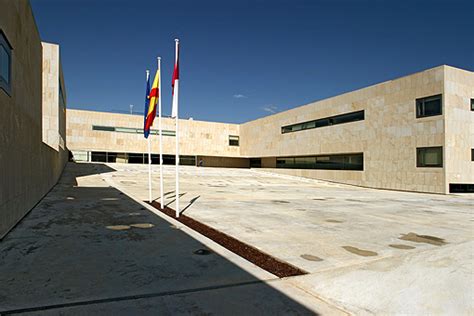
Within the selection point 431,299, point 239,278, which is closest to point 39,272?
point 239,278

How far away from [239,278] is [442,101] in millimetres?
24457

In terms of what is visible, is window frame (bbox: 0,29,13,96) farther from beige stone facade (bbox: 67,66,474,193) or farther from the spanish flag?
beige stone facade (bbox: 67,66,474,193)

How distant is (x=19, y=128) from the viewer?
8.16 m

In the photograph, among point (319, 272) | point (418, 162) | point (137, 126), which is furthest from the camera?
point (137, 126)

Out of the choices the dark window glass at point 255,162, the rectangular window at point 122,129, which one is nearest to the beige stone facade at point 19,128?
the rectangular window at point 122,129

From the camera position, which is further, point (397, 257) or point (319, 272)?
point (397, 257)

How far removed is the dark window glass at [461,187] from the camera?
77.3 ft

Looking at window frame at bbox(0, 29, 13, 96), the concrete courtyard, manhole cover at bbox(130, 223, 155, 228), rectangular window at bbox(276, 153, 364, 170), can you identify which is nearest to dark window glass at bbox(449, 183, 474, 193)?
rectangular window at bbox(276, 153, 364, 170)

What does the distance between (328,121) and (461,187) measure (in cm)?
1424

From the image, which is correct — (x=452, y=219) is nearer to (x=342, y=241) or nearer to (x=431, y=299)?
(x=342, y=241)

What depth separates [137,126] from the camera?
45875mm

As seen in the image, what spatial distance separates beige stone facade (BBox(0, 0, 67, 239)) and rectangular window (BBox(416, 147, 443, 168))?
82.9ft

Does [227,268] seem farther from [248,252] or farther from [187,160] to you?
[187,160]

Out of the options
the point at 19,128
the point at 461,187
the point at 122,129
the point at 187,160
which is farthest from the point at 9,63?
the point at 187,160
